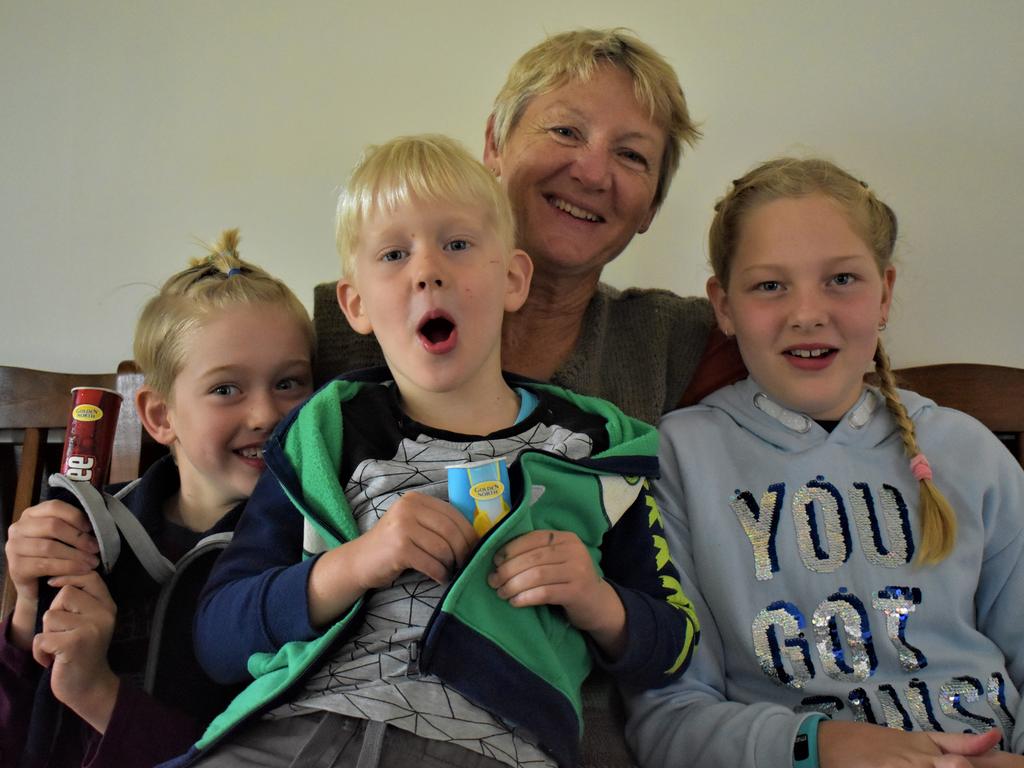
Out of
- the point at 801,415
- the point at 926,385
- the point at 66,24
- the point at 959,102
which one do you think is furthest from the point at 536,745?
the point at 66,24

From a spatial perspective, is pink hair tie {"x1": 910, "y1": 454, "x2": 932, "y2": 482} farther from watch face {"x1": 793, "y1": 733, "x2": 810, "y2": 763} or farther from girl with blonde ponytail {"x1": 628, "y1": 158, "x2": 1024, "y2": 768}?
watch face {"x1": 793, "y1": 733, "x2": 810, "y2": 763}

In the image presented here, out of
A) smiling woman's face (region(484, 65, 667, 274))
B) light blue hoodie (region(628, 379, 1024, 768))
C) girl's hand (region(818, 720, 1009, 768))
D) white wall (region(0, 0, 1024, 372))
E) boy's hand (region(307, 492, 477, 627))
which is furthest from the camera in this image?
white wall (region(0, 0, 1024, 372))

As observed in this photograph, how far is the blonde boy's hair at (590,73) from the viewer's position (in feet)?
4.55

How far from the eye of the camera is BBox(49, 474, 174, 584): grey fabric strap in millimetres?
1025

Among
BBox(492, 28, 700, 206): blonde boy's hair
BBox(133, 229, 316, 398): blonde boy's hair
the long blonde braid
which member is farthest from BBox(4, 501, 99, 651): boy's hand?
the long blonde braid

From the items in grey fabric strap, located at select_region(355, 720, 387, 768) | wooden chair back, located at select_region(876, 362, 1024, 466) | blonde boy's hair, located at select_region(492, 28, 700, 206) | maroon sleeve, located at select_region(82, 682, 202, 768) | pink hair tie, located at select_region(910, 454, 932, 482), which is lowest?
maroon sleeve, located at select_region(82, 682, 202, 768)

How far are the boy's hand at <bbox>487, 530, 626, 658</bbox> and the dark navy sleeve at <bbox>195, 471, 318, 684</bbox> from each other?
0.20 metres

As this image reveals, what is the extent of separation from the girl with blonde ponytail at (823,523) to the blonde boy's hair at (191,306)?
0.61 m

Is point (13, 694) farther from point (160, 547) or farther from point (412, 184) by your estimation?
point (412, 184)

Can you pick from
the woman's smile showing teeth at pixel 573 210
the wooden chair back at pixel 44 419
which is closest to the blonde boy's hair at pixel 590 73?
the woman's smile showing teeth at pixel 573 210

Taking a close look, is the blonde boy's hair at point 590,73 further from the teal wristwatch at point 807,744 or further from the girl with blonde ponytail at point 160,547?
the teal wristwatch at point 807,744

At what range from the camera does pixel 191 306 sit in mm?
1246

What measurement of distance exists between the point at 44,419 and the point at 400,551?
988 millimetres

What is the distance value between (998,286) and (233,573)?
1.37 m
